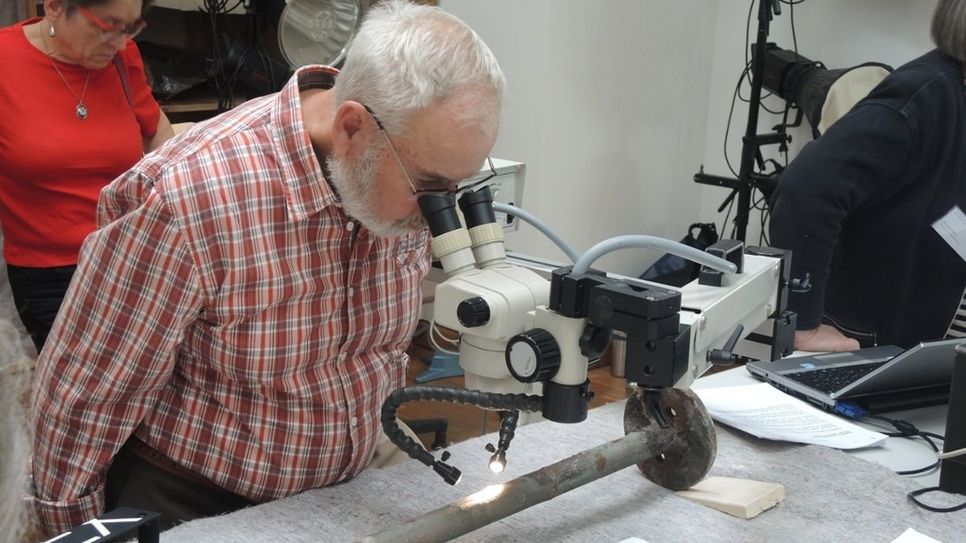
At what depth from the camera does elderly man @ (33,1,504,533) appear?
48.0 inches

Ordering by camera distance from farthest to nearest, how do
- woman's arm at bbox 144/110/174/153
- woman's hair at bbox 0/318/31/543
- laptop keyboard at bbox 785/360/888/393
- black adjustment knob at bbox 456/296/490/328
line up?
woman's arm at bbox 144/110/174/153 < laptop keyboard at bbox 785/360/888/393 < black adjustment knob at bbox 456/296/490/328 < woman's hair at bbox 0/318/31/543

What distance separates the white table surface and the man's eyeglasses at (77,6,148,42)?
4.77 feet

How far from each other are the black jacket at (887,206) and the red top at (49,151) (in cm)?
152

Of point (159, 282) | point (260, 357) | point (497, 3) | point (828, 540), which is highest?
point (497, 3)

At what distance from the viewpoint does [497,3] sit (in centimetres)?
356

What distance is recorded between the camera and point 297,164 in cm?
128

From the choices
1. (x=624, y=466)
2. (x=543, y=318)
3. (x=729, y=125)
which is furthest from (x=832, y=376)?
(x=729, y=125)

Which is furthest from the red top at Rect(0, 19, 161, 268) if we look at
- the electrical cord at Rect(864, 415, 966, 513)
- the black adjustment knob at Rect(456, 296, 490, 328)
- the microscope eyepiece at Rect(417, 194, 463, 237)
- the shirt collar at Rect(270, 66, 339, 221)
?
the electrical cord at Rect(864, 415, 966, 513)

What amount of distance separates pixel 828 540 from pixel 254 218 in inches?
33.6

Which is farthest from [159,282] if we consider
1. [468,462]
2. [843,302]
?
[843,302]

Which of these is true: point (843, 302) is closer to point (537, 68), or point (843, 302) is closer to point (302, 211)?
point (302, 211)

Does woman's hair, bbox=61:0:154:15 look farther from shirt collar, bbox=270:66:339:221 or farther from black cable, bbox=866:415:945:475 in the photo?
black cable, bbox=866:415:945:475

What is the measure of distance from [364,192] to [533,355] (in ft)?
1.22

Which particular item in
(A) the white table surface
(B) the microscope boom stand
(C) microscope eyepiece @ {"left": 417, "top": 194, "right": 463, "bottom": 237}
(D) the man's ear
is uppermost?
(D) the man's ear
